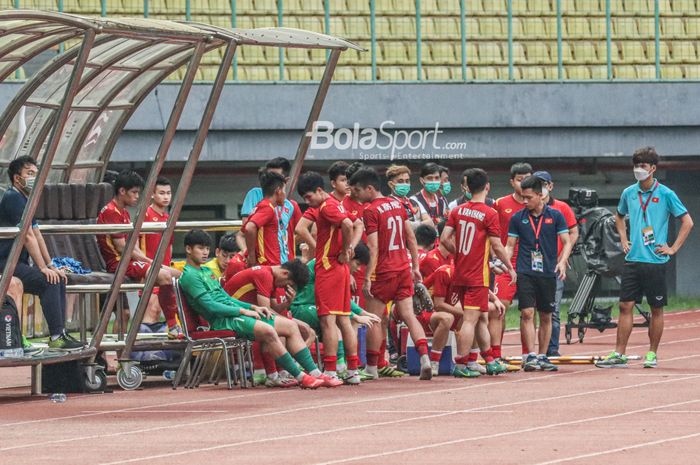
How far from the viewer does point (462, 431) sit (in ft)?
36.6

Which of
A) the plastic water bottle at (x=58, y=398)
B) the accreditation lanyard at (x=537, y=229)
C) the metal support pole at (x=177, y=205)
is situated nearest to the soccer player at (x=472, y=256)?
the accreditation lanyard at (x=537, y=229)

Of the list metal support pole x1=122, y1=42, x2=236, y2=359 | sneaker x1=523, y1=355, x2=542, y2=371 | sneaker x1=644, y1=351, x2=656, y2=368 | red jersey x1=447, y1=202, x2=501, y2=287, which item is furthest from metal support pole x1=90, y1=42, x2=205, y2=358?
sneaker x1=644, y1=351, x2=656, y2=368

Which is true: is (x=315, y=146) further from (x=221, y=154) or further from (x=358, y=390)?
(x=358, y=390)

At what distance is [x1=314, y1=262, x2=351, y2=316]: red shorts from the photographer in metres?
15.0

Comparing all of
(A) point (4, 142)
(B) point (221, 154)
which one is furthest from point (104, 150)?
(B) point (221, 154)

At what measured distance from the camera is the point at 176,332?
1570 cm

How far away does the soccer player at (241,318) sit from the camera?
14531 mm

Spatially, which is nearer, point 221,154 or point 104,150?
point 104,150

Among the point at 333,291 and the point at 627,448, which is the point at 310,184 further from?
the point at 627,448

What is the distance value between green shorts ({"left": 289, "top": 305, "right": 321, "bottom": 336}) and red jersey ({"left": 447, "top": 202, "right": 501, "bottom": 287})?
1331 millimetres

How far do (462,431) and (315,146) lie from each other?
16189mm

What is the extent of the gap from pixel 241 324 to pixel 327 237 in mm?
1097

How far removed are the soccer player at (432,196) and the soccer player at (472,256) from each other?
1.86m

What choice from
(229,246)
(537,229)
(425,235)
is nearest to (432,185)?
(425,235)
